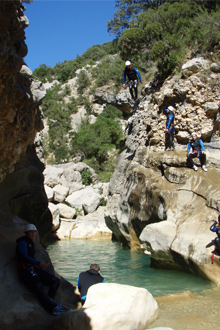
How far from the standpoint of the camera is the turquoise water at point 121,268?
8.23 m

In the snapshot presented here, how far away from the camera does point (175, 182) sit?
1150 centimetres

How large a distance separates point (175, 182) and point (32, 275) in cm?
742

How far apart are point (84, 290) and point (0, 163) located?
3.49 metres

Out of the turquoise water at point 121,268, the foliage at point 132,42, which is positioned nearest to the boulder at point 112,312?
the turquoise water at point 121,268

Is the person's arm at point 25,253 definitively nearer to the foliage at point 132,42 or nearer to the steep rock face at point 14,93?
the steep rock face at point 14,93

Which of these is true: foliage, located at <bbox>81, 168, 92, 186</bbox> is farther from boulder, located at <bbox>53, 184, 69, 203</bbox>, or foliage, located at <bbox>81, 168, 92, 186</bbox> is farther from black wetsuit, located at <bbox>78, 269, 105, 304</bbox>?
black wetsuit, located at <bbox>78, 269, 105, 304</bbox>

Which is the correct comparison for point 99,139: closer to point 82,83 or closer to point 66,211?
point 66,211

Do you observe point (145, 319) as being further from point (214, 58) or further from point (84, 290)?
point (214, 58)

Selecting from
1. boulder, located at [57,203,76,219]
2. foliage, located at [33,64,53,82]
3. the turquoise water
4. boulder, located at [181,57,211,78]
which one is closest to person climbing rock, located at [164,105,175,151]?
boulder, located at [181,57,211,78]

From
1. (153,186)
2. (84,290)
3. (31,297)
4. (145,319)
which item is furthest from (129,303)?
(153,186)

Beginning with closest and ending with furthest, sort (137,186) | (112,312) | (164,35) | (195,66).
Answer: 1. (112,312)
2. (137,186)
3. (195,66)
4. (164,35)

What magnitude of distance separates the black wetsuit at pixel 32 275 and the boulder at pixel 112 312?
520mm

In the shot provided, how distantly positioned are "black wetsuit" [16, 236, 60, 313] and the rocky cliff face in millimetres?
4417

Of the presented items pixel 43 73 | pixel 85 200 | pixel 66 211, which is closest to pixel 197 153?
pixel 66 211
